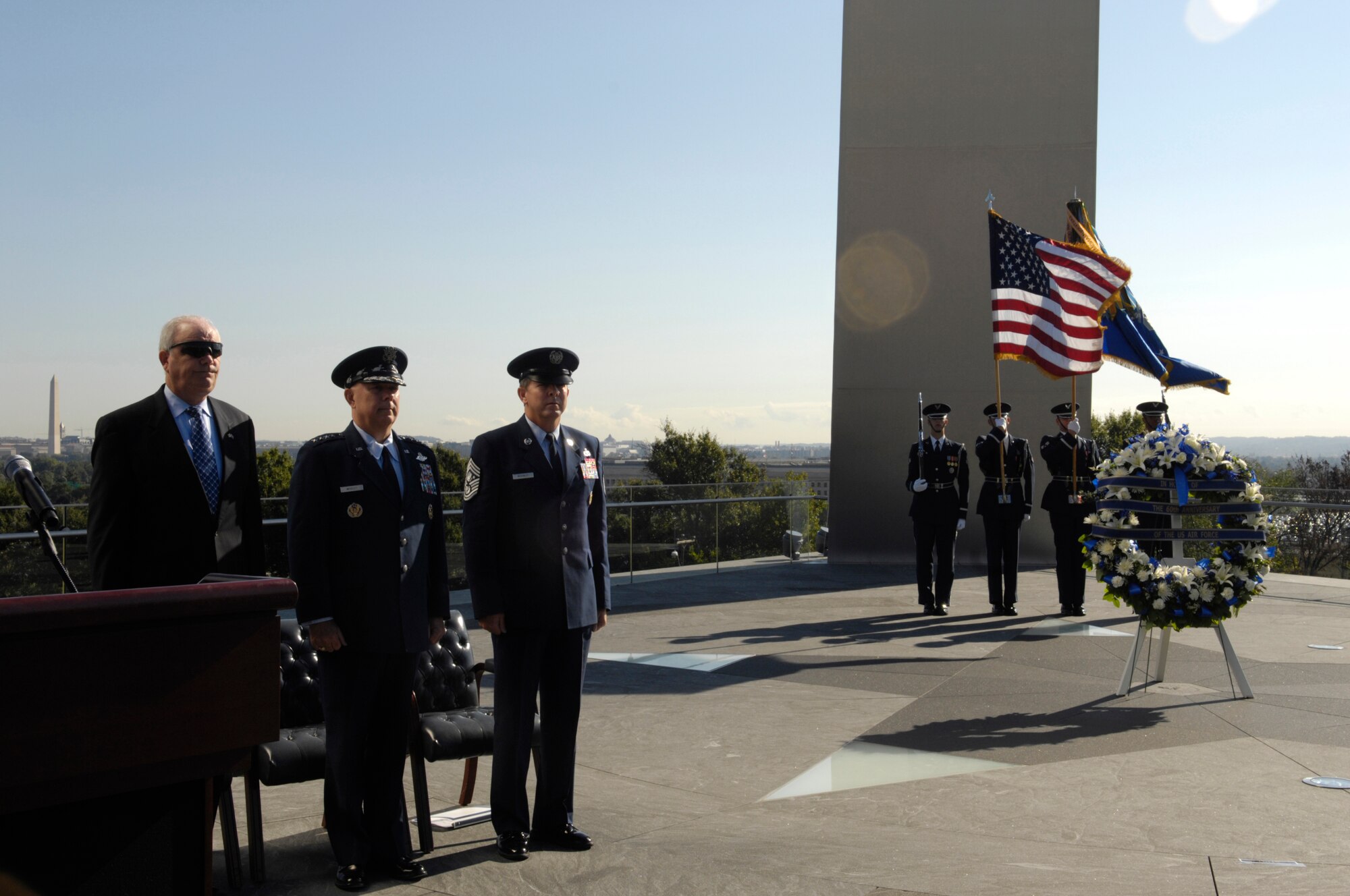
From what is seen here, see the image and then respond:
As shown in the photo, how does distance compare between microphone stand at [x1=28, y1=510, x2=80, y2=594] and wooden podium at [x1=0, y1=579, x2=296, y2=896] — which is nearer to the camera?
wooden podium at [x1=0, y1=579, x2=296, y2=896]

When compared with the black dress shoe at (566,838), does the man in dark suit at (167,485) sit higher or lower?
higher

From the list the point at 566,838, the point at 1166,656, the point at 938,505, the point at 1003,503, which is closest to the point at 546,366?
the point at 566,838

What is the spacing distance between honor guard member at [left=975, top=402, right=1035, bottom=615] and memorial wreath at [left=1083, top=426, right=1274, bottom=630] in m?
3.61

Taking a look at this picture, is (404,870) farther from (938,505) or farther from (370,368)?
(938,505)

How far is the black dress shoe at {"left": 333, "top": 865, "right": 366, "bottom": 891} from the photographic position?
13.3ft

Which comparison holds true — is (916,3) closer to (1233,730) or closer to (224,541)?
(1233,730)

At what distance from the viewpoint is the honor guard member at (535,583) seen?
15.1 ft

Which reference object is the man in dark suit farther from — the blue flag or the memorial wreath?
the blue flag

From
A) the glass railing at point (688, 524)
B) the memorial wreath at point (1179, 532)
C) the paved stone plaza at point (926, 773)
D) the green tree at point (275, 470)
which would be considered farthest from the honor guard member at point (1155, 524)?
the green tree at point (275, 470)

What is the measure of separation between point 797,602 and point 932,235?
21.5 feet

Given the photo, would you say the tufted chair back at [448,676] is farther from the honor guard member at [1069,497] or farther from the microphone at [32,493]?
the honor guard member at [1069,497]

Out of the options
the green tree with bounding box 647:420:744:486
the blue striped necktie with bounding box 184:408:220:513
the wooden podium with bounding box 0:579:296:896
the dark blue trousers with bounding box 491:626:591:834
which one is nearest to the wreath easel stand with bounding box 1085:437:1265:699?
the dark blue trousers with bounding box 491:626:591:834

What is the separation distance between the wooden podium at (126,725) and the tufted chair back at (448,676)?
8.16ft

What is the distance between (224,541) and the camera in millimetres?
4141
